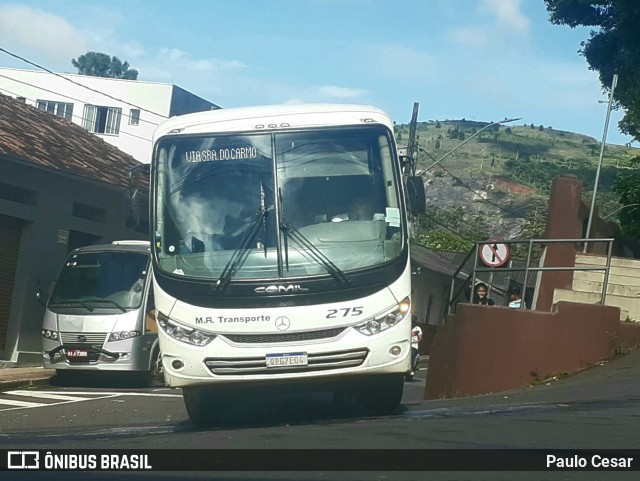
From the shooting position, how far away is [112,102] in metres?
59.5

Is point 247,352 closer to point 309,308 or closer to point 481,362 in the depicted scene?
point 309,308

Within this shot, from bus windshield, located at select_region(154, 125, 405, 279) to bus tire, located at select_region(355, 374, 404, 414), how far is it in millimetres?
1427

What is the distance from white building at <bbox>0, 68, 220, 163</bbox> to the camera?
58.4m

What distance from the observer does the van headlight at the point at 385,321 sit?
10094mm

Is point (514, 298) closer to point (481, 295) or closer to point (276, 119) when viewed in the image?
point (481, 295)

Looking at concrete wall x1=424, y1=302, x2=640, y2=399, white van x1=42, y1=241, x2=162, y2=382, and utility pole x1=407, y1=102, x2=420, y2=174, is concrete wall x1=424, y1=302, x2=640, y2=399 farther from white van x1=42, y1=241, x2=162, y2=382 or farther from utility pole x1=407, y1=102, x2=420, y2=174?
utility pole x1=407, y1=102, x2=420, y2=174

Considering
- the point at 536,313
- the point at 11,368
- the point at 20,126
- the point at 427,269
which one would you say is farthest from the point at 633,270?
the point at 427,269

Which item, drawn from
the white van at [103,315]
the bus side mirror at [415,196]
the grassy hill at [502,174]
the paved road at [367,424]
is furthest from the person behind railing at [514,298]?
the grassy hill at [502,174]

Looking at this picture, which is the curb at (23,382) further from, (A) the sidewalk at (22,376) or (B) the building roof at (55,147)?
(B) the building roof at (55,147)

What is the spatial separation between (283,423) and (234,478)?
13.8 feet

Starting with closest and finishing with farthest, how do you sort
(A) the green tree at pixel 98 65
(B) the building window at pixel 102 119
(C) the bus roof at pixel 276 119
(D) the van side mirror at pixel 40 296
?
(C) the bus roof at pixel 276 119 → (D) the van side mirror at pixel 40 296 → (B) the building window at pixel 102 119 → (A) the green tree at pixel 98 65

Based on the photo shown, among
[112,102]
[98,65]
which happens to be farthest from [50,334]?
[98,65]

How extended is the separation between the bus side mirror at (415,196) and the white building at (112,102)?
156 ft

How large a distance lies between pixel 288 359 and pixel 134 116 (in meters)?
50.3
